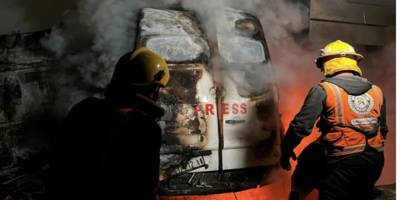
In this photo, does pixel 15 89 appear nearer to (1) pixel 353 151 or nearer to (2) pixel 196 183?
(2) pixel 196 183

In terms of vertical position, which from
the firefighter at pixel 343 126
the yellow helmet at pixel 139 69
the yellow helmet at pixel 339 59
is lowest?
the firefighter at pixel 343 126

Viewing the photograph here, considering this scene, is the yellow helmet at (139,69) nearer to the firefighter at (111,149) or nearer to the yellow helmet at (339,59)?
the firefighter at (111,149)

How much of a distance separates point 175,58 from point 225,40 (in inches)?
24.3

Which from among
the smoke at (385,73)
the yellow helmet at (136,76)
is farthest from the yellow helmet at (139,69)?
the smoke at (385,73)

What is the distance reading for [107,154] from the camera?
160cm

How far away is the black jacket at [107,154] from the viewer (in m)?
1.60

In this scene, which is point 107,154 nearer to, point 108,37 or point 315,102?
point 315,102

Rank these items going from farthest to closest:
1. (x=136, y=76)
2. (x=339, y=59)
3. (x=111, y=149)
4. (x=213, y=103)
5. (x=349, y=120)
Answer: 1. (x=213, y=103)
2. (x=339, y=59)
3. (x=349, y=120)
4. (x=136, y=76)
5. (x=111, y=149)

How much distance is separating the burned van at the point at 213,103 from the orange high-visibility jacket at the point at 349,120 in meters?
1.03

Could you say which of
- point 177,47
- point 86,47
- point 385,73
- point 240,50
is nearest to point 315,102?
point 240,50

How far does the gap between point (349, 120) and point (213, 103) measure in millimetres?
1326

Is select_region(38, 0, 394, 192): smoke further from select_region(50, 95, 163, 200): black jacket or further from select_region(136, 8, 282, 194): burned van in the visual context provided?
select_region(50, 95, 163, 200): black jacket

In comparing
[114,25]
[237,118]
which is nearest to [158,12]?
[114,25]

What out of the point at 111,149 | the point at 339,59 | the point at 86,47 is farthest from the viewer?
the point at 86,47
